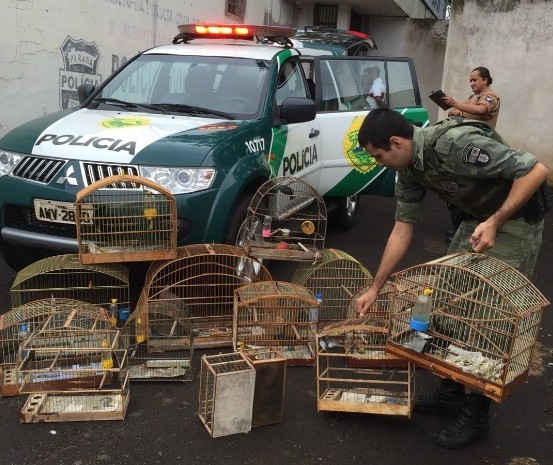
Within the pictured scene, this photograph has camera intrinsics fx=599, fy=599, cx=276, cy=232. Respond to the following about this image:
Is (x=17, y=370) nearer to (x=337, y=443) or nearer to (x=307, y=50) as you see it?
(x=337, y=443)

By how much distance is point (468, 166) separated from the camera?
2.90 meters

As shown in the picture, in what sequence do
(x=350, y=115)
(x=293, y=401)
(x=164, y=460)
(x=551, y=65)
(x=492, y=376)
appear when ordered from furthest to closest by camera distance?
(x=551, y=65) → (x=350, y=115) → (x=293, y=401) → (x=164, y=460) → (x=492, y=376)

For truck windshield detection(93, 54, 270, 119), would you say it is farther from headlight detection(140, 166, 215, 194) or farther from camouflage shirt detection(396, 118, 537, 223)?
camouflage shirt detection(396, 118, 537, 223)

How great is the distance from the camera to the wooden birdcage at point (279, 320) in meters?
3.67

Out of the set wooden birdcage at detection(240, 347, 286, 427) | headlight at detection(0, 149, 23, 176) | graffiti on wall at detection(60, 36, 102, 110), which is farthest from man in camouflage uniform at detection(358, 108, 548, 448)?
graffiti on wall at detection(60, 36, 102, 110)

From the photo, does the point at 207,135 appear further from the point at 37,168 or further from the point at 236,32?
the point at 236,32

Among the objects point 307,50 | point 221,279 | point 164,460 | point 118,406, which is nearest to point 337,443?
point 164,460

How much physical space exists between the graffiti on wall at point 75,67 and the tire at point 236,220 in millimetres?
4296

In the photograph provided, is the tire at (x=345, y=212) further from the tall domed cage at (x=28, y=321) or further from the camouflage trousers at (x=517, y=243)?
the tall domed cage at (x=28, y=321)

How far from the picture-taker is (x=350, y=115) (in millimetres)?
5977

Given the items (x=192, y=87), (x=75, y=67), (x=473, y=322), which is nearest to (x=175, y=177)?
(x=192, y=87)

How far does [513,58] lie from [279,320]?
7595 millimetres

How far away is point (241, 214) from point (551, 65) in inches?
278

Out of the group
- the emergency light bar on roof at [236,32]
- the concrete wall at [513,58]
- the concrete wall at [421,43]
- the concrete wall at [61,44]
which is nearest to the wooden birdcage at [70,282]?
the emergency light bar on roof at [236,32]
